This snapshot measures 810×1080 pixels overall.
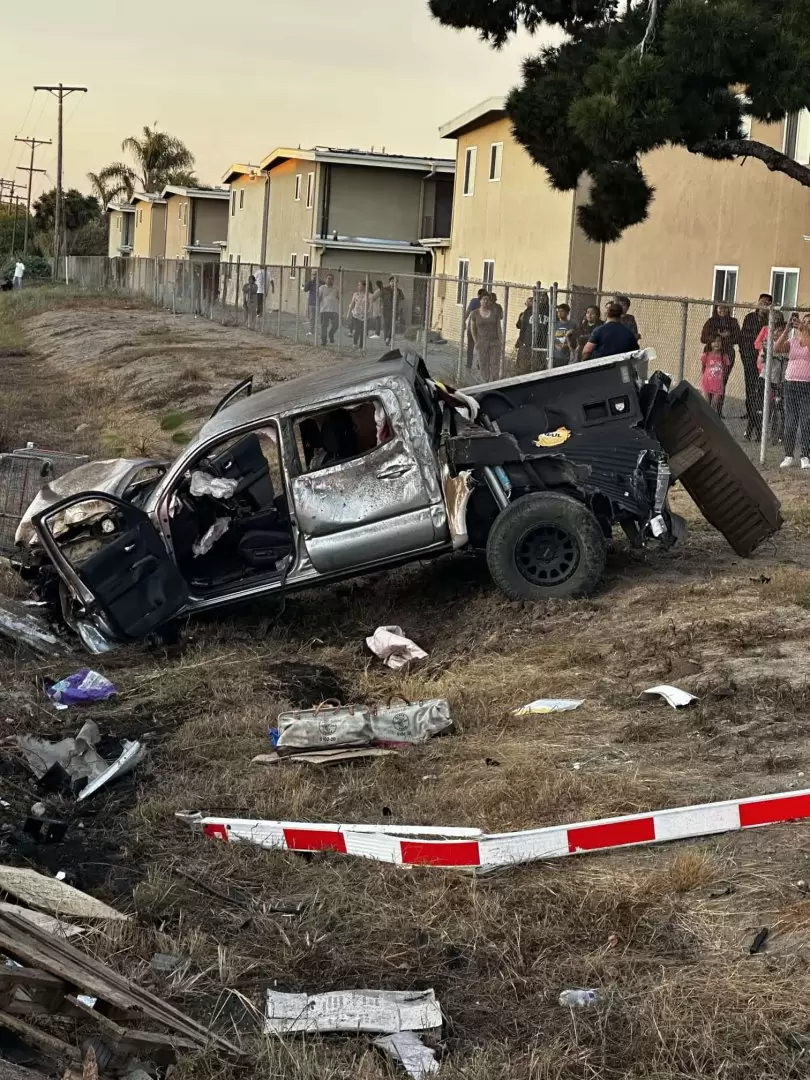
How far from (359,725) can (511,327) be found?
70.2ft

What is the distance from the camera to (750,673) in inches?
305

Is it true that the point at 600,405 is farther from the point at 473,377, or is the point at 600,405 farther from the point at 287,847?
the point at 473,377

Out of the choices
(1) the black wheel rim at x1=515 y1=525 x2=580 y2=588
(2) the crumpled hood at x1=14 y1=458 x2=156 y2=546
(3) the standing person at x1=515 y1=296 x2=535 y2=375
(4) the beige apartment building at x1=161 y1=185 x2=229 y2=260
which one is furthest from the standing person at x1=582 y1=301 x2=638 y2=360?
(4) the beige apartment building at x1=161 y1=185 x2=229 y2=260

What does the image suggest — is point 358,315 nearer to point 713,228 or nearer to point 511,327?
point 511,327

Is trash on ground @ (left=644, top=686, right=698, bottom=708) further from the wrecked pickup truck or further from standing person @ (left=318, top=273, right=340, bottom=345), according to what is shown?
standing person @ (left=318, top=273, right=340, bottom=345)

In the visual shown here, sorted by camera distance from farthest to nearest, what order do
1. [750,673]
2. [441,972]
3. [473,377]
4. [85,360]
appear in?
[85,360], [473,377], [750,673], [441,972]

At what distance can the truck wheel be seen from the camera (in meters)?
9.29

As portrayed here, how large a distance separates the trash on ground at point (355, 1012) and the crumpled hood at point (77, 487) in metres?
5.20

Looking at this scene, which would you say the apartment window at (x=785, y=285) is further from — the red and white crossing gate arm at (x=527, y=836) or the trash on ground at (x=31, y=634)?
the red and white crossing gate arm at (x=527, y=836)

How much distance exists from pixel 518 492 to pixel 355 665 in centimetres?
172

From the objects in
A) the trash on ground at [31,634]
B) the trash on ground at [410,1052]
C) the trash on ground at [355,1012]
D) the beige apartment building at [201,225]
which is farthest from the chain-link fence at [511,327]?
the beige apartment building at [201,225]

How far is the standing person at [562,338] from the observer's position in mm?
19016

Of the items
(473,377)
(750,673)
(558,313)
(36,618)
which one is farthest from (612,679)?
(473,377)

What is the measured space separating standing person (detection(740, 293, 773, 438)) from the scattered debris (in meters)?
12.2
